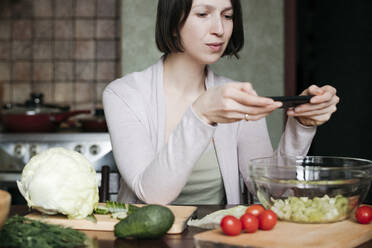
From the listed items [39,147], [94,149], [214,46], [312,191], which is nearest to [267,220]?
[312,191]

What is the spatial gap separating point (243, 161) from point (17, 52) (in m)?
2.45

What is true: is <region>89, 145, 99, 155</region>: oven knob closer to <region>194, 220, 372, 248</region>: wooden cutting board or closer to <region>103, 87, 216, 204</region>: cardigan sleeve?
<region>103, 87, 216, 204</region>: cardigan sleeve

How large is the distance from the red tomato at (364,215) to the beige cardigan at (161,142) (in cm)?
39

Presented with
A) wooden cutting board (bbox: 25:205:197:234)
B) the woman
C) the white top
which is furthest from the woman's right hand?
the white top

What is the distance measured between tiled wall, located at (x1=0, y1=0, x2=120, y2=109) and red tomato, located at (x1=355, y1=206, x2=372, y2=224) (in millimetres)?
2729

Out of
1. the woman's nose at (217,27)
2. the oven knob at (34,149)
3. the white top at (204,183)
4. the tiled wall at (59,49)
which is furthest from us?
the tiled wall at (59,49)

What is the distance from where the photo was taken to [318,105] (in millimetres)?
1351

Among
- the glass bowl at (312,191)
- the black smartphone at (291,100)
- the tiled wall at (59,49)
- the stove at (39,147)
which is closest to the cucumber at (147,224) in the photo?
the glass bowl at (312,191)

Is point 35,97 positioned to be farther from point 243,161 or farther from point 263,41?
point 243,161

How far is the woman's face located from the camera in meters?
1.56

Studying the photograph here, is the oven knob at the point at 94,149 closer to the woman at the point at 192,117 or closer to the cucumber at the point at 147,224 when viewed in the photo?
the woman at the point at 192,117

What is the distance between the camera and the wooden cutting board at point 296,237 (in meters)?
0.93

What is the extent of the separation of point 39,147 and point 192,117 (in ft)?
6.25

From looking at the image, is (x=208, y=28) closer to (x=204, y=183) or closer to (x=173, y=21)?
(x=173, y=21)
